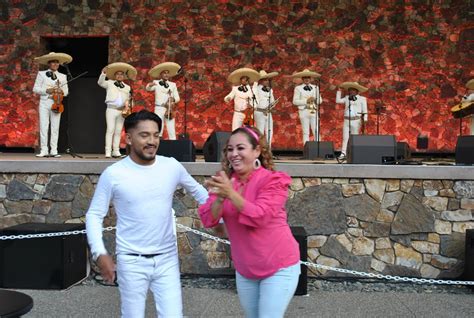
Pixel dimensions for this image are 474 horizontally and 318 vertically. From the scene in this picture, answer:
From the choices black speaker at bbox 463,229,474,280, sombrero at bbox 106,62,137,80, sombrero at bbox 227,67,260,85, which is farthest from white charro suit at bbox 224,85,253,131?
black speaker at bbox 463,229,474,280

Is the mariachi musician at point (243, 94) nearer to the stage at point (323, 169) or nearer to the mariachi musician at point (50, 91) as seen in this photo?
the mariachi musician at point (50, 91)

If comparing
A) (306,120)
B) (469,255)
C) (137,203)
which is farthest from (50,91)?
(137,203)

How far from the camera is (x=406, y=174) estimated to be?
262 inches

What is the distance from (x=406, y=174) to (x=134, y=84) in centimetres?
842

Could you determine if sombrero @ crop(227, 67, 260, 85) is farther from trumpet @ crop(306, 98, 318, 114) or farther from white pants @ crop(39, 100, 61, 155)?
white pants @ crop(39, 100, 61, 155)

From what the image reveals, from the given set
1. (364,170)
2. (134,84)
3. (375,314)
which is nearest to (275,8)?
(134,84)

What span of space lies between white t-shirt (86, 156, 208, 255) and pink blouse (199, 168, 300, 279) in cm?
38

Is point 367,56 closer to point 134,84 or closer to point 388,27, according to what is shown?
point 388,27

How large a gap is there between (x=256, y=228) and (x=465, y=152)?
5.65 m

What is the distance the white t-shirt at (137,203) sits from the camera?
3.08 meters

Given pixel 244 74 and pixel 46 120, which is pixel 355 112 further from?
pixel 46 120

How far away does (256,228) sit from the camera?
2.76 metres

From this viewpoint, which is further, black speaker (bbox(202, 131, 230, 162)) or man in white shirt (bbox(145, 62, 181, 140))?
man in white shirt (bbox(145, 62, 181, 140))

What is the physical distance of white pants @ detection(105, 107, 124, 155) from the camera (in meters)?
10.3
